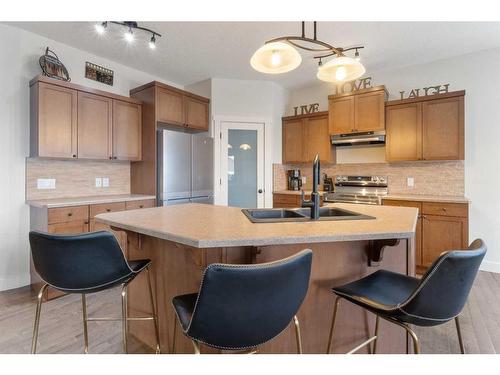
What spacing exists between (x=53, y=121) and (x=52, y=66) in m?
0.62

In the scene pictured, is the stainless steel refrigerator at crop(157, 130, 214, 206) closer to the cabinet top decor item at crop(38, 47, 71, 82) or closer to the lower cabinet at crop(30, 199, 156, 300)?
the lower cabinet at crop(30, 199, 156, 300)

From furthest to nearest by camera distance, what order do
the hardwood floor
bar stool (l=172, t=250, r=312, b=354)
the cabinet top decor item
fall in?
the cabinet top decor item → the hardwood floor → bar stool (l=172, t=250, r=312, b=354)

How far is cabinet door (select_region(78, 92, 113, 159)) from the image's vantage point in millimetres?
3150

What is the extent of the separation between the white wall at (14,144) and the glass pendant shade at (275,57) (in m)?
2.67

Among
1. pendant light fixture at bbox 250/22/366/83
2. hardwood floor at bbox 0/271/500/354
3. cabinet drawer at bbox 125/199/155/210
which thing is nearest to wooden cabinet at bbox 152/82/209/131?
cabinet drawer at bbox 125/199/155/210

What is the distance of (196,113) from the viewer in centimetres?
421

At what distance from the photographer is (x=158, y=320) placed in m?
1.76

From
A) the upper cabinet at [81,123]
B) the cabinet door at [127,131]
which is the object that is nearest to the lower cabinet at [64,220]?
the upper cabinet at [81,123]

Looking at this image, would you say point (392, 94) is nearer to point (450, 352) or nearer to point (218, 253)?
point (450, 352)

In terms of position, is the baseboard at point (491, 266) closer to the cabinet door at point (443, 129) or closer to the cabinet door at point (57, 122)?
the cabinet door at point (443, 129)

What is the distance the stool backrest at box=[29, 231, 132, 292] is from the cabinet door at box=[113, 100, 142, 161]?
238 centimetres

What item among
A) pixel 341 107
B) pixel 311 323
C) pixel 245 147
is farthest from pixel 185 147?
pixel 311 323

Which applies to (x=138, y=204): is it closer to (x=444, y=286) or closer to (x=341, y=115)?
(x=341, y=115)
